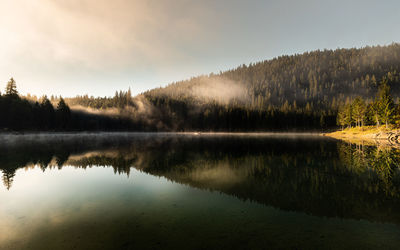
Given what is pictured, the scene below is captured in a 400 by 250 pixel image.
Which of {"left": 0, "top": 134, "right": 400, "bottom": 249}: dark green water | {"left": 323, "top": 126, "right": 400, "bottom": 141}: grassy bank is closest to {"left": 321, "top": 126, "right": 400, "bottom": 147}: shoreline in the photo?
{"left": 323, "top": 126, "right": 400, "bottom": 141}: grassy bank

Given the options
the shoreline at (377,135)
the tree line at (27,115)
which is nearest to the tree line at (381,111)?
the shoreline at (377,135)

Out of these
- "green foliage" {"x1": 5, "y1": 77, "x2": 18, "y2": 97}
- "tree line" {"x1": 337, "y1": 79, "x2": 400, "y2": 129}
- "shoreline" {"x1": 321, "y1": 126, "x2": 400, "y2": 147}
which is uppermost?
"green foliage" {"x1": 5, "y1": 77, "x2": 18, "y2": 97}

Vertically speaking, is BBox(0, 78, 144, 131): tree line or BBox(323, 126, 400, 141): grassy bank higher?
BBox(0, 78, 144, 131): tree line

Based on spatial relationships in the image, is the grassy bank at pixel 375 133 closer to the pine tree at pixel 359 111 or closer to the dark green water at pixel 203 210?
the pine tree at pixel 359 111

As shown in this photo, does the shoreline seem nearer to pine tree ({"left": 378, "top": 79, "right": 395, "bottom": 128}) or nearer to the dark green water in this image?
pine tree ({"left": 378, "top": 79, "right": 395, "bottom": 128})

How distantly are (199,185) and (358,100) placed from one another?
364 ft

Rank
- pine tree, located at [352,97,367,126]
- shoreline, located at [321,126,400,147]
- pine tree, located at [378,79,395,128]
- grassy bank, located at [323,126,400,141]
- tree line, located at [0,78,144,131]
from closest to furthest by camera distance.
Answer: shoreline, located at [321,126,400,147]
grassy bank, located at [323,126,400,141]
pine tree, located at [378,79,395,128]
tree line, located at [0,78,144,131]
pine tree, located at [352,97,367,126]

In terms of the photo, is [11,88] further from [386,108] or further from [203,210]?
[386,108]

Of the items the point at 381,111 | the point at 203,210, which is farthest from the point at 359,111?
the point at 203,210

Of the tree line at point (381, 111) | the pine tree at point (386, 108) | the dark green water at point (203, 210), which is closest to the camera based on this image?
the dark green water at point (203, 210)

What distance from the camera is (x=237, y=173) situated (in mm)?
20312

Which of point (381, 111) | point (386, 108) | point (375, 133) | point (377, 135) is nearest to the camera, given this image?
point (386, 108)

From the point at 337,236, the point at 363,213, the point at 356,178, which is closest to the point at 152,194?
the point at 337,236

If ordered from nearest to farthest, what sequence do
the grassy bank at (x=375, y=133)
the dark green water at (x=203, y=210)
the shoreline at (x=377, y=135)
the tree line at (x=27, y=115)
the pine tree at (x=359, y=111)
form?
the dark green water at (x=203, y=210) → the shoreline at (x=377, y=135) → the grassy bank at (x=375, y=133) → the tree line at (x=27, y=115) → the pine tree at (x=359, y=111)
